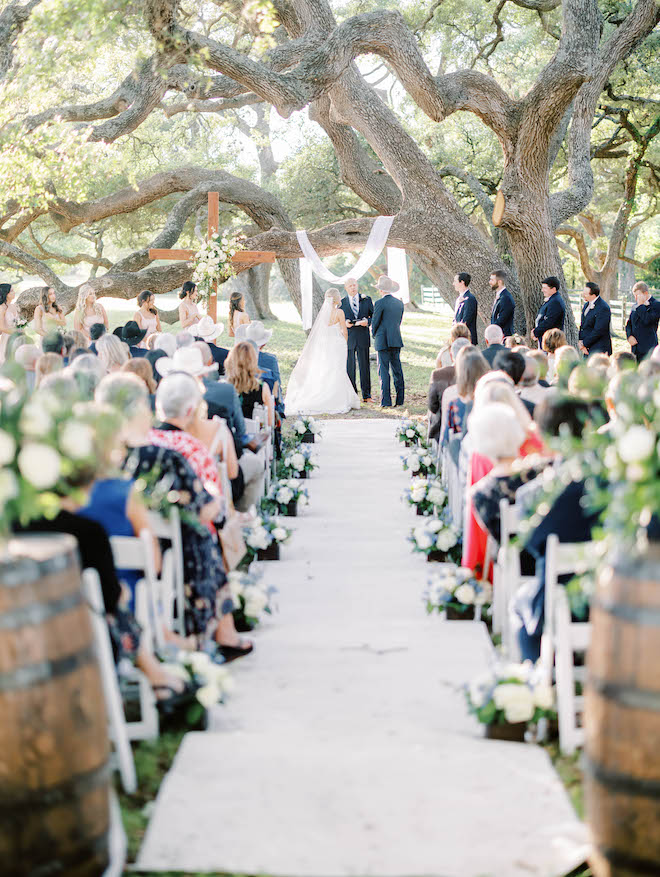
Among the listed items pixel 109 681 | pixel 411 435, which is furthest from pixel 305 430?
pixel 109 681

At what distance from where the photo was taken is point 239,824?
3.26 meters

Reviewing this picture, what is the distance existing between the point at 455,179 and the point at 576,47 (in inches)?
304

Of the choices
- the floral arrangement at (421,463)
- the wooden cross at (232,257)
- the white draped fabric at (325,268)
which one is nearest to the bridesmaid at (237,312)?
the floral arrangement at (421,463)

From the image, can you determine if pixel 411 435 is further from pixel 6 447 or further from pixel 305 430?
pixel 6 447

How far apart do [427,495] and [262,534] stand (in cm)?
161

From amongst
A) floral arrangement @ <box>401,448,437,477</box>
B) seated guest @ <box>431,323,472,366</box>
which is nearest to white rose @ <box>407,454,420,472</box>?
floral arrangement @ <box>401,448,437,477</box>

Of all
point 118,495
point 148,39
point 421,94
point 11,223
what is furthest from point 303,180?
point 118,495

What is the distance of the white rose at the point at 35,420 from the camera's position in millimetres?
2881

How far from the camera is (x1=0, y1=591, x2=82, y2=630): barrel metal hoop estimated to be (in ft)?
8.82

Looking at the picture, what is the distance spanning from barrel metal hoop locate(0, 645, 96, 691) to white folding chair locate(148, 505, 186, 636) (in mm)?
1360

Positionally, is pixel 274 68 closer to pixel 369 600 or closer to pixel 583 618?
pixel 369 600

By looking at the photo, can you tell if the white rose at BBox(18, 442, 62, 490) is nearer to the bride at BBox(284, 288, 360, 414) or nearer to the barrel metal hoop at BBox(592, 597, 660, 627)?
the barrel metal hoop at BBox(592, 597, 660, 627)

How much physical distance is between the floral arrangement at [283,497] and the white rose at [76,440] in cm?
518

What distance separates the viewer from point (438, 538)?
652 centimetres
